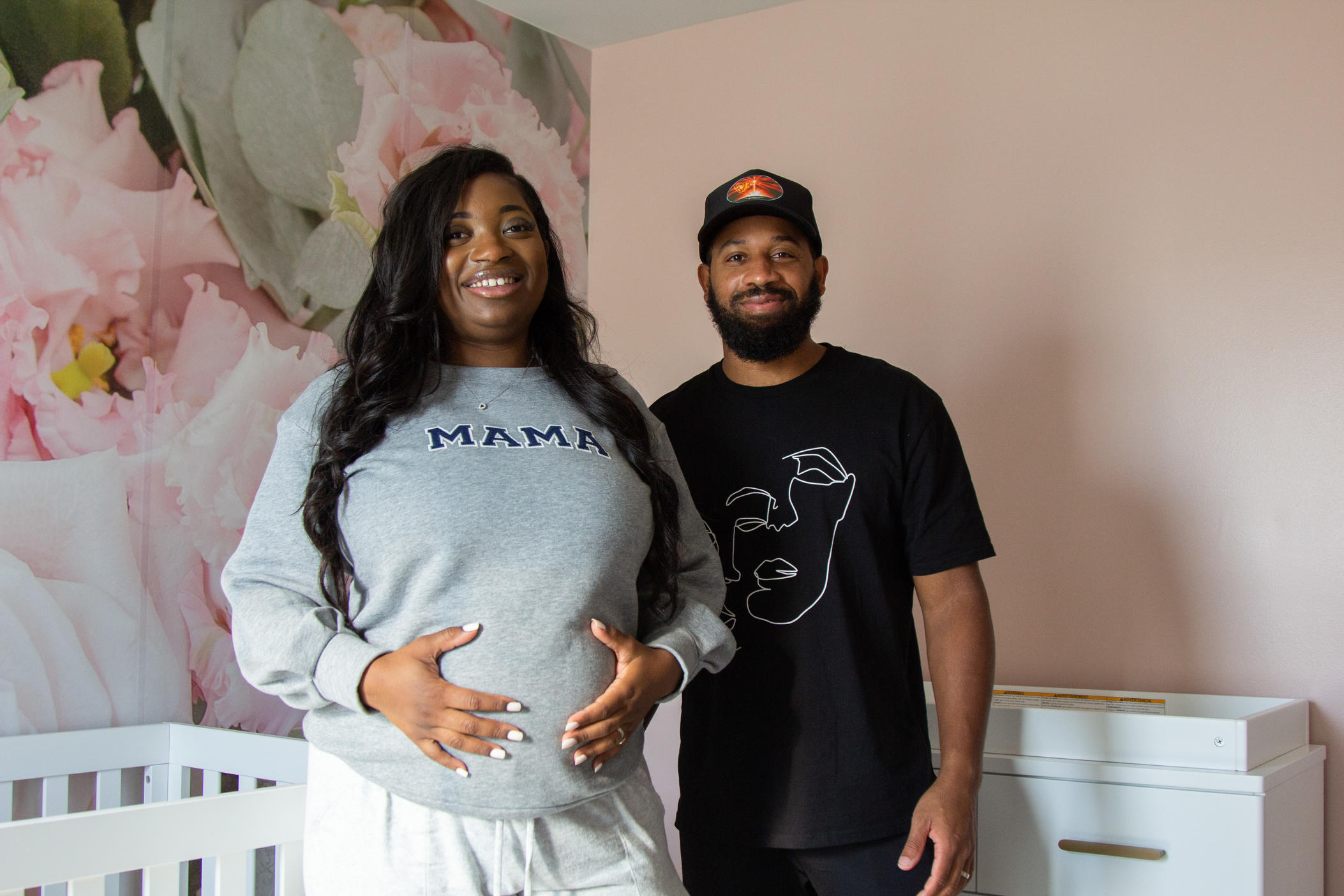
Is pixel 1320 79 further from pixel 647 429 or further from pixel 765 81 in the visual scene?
pixel 647 429

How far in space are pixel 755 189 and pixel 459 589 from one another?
72 centimetres

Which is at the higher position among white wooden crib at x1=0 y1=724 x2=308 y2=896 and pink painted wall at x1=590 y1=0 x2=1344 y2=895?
pink painted wall at x1=590 y1=0 x2=1344 y2=895

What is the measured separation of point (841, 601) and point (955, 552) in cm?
15

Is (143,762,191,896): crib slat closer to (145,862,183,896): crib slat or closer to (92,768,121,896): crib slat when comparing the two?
(92,768,121,896): crib slat

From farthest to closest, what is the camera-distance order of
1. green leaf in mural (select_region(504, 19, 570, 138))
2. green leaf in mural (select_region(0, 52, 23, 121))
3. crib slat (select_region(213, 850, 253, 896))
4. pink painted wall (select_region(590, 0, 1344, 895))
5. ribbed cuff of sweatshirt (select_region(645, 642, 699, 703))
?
green leaf in mural (select_region(504, 19, 570, 138)), pink painted wall (select_region(590, 0, 1344, 895)), green leaf in mural (select_region(0, 52, 23, 121)), crib slat (select_region(213, 850, 253, 896)), ribbed cuff of sweatshirt (select_region(645, 642, 699, 703))

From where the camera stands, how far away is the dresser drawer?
4.80 ft

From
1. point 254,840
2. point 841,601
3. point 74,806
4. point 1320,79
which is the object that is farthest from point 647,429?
point 1320,79

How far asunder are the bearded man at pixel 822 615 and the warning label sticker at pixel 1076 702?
0.46 metres

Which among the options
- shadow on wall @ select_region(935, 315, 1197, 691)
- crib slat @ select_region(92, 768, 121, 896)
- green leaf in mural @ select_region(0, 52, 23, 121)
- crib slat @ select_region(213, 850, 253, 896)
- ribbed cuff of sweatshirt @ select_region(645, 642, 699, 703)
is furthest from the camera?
shadow on wall @ select_region(935, 315, 1197, 691)

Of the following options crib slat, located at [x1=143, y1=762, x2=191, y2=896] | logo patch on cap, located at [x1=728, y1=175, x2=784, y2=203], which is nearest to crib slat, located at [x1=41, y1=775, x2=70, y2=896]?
crib slat, located at [x1=143, y1=762, x2=191, y2=896]

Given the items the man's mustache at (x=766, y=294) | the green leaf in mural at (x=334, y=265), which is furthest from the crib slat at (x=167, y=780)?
the man's mustache at (x=766, y=294)

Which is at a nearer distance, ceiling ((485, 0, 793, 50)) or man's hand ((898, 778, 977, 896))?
man's hand ((898, 778, 977, 896))

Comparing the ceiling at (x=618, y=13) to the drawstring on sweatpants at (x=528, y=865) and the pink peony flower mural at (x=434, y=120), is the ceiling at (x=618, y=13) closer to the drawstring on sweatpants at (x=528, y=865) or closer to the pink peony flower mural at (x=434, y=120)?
the pink peony flower mural at (x=434, y=120)

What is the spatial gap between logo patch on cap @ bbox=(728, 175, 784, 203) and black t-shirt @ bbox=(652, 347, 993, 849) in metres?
0.23
